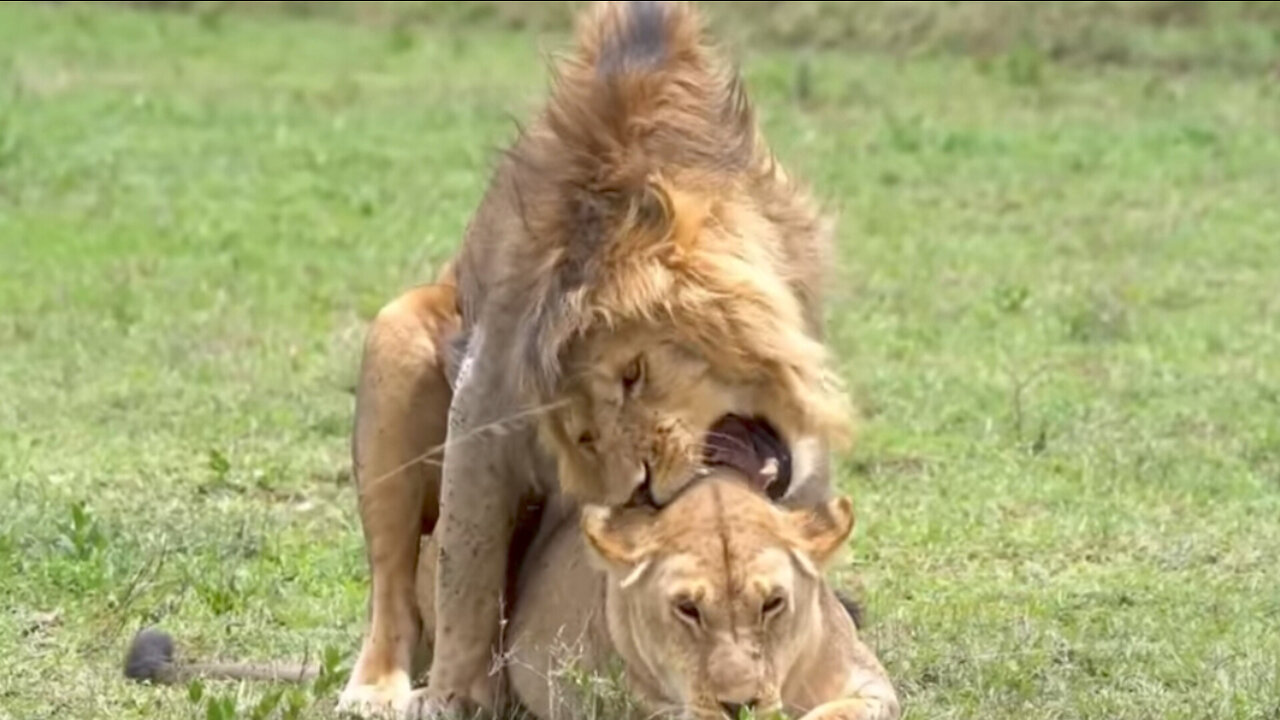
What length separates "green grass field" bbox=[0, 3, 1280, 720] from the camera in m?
5.55

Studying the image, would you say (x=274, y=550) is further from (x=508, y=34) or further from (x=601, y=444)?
(x=508, y=34)

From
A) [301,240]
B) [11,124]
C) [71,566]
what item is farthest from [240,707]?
[11,124]

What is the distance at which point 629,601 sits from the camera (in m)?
4.14

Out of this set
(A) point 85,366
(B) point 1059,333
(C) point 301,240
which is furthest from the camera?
(C) point 301,240

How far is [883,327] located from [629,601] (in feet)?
18.5

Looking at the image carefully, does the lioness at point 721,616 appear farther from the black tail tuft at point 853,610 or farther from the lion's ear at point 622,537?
the black tail tuft at point 853,610

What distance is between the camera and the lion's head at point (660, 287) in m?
4.08

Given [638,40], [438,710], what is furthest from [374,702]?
[638,40]

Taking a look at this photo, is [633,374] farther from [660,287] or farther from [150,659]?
[150,659]

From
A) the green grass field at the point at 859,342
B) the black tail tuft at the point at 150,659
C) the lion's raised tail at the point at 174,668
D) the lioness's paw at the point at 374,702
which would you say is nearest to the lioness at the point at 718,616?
the lioness's paw at the point at 374,702

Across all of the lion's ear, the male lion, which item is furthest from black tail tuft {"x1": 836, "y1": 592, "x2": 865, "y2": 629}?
the lion's ear

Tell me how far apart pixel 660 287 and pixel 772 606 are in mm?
498

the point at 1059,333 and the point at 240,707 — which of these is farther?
the point at 1059,333

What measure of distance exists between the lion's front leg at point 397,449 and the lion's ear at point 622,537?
3.10 feet
